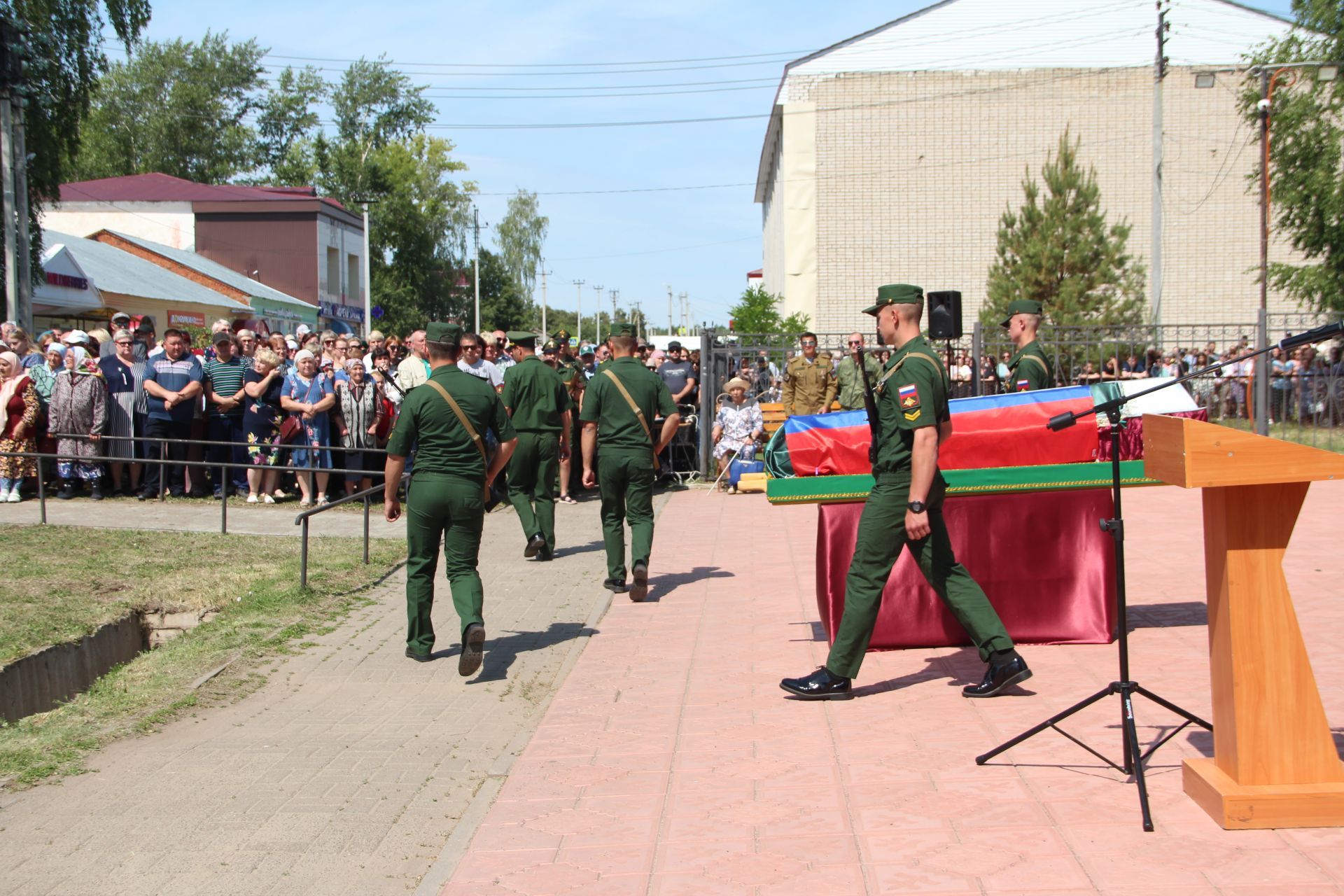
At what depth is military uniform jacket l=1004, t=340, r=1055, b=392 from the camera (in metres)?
7.90

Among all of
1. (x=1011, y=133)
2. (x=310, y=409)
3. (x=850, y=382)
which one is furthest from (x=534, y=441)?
(x=1011, y=133)

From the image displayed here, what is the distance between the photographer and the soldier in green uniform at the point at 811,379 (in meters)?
17.0

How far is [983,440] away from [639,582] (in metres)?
2.96

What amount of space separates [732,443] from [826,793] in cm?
1227

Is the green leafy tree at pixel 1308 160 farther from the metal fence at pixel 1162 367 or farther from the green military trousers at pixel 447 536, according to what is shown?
the green military trousers at pixel 447 536

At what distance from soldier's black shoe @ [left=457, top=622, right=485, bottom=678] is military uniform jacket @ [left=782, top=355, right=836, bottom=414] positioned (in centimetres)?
1060

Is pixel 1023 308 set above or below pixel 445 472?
above

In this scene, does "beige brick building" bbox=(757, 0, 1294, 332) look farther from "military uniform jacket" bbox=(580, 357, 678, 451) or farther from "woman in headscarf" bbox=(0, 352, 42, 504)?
"military uniform jacket" bbox=(580, 357, 678, 451)

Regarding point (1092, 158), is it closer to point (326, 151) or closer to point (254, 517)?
point (254, 517)

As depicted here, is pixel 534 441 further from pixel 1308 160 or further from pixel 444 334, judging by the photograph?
pixel 1308 160

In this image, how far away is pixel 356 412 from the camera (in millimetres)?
13508

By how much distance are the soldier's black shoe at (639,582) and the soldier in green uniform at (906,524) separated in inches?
113

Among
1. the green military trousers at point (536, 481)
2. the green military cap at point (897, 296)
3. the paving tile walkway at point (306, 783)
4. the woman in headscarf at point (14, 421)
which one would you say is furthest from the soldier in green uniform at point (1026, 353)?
the woman in headscarf at point (14, 421)

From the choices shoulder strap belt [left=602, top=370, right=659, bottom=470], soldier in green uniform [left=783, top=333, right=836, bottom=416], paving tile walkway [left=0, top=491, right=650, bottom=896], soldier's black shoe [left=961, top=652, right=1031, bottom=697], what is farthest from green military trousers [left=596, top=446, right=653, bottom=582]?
soldier in green uniform [left=783, top=333, right=836, bottom=416]
